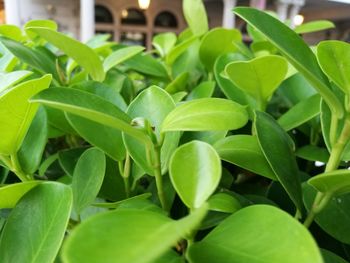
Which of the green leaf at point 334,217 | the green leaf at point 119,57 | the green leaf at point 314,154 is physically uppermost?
the green leaf at point 119,57

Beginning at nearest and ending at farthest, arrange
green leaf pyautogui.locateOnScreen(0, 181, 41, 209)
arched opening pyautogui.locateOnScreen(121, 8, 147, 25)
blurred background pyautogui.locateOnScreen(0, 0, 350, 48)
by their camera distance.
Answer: green leaf pyautogui.locateOnScreen(0, 181, 41, 209)
blurred background pyautogui.locateOnScreen(0, 0, 350, 48)
arched opening pyautogui.locateOnScreen(121, 8, 147, 25)

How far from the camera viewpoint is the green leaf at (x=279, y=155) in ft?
0.76

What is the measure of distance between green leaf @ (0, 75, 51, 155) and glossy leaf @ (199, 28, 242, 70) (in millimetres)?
268

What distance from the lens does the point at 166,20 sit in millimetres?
7762

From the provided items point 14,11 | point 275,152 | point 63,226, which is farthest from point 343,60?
point 14,11

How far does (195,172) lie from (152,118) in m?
0.09

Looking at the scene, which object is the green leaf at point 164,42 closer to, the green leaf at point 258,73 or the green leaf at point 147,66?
the green leaf at point 147,66

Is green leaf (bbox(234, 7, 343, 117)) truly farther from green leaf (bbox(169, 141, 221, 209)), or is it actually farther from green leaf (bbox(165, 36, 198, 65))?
green leaf (bbox(165, 36, 198, 65))

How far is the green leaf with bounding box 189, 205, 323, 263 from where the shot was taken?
15cm

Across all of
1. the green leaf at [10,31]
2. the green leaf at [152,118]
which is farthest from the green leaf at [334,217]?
the green leaf at [10,31]

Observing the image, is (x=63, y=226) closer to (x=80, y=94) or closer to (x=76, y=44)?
(x=80, y=94)

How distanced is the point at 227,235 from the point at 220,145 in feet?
0.30

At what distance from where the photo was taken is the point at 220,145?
259 mm

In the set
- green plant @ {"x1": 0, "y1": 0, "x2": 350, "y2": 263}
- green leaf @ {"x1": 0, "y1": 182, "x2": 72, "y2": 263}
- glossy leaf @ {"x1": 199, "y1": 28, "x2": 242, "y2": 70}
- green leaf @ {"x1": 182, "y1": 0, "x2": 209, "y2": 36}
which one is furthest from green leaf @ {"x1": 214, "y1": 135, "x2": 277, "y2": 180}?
green leaf @ {"x1": 182, "y1": 0, "x2": 209, "y2": 36}
